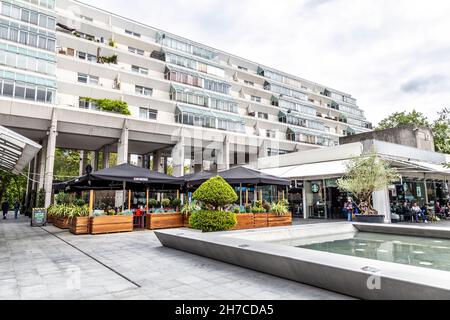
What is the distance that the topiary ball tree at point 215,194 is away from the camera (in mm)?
9508

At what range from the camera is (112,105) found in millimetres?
23016

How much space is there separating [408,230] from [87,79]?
85.7 ft

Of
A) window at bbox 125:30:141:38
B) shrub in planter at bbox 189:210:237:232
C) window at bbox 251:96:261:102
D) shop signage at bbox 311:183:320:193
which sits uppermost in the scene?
window at bbox 125:30:141:38

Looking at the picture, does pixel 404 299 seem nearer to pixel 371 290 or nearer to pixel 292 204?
pixel 371 290

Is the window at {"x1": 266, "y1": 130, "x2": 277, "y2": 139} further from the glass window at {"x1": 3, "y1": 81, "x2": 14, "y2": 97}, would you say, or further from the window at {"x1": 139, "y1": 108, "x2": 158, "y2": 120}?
the glass window at {"x1": 3, "y1": 81, "x2": 14, "y2": 97}

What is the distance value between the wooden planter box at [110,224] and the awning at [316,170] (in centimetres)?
1092

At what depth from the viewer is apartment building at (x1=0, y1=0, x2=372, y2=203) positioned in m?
20.8

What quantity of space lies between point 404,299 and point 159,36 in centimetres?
3337

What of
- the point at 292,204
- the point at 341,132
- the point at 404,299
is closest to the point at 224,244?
the point at 404,299

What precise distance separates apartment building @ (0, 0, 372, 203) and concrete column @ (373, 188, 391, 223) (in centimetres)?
1585

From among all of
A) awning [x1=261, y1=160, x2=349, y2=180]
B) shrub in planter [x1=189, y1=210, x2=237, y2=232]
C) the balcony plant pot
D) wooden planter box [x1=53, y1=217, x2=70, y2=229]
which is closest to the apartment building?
wooden planter box [x1=53, y1=217, x2=70, y2=229]

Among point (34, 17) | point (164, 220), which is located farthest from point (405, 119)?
point (34, 17)
